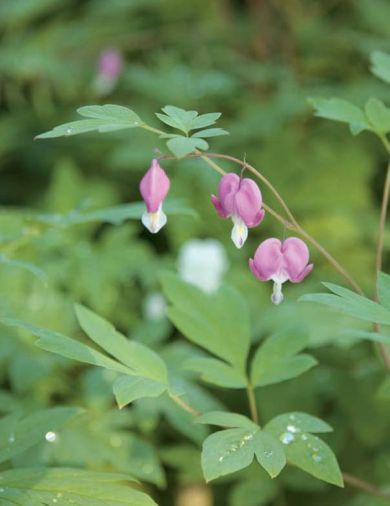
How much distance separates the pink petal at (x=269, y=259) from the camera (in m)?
1.43

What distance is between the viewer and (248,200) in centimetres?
138

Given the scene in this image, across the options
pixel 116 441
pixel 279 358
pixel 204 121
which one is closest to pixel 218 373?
pixel 279 358

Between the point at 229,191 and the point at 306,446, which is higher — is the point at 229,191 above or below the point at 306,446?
above

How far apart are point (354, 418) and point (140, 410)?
61 cm

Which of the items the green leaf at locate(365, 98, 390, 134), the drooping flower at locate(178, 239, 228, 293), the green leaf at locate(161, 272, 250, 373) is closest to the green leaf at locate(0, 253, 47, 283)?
the green leaf at locate(161, 272, 250, 373)

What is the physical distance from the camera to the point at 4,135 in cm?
441

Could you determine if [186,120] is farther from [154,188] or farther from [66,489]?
[66,489]

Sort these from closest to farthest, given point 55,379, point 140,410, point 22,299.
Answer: point 140,410
point 55,379
point 22,299

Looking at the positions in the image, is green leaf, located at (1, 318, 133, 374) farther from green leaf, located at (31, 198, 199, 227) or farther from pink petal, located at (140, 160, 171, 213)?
green leaf, located at (31, 198, 199, 227)

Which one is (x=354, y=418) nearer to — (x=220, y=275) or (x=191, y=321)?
(x=191, y=321)

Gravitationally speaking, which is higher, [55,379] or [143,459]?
[143,459]

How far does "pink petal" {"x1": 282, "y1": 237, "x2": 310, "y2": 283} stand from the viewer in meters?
1.43

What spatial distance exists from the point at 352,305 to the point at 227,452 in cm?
29

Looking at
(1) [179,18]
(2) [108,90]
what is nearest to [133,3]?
(1) [179,18]
